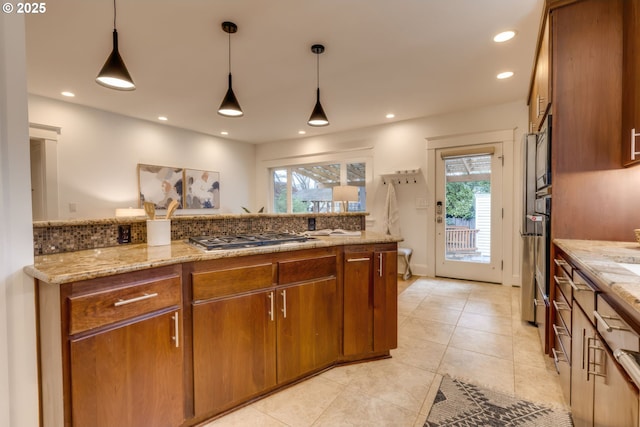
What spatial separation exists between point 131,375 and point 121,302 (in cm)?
33

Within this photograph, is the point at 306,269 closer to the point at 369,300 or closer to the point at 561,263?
the point at 369,300

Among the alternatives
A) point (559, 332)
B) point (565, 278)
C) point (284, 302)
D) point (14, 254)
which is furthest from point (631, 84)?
point (14, 254)

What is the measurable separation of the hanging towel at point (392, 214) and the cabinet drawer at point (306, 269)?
296cm

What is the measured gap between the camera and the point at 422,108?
4.22m

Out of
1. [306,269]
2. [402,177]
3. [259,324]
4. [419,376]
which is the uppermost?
[402,177]

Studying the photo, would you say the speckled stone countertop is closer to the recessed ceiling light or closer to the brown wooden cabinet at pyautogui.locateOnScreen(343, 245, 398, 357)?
the brown wooden cabinet at pyautogui.locateOnScreen(343, 245, 398, 357)

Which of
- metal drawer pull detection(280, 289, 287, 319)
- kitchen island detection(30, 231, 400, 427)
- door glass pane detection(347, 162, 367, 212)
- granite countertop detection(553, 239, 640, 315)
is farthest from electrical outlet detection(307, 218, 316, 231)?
door glass pane detection(347, 162, 367, 212)

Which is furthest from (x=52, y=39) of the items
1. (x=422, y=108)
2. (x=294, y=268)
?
(x=422, y=108)

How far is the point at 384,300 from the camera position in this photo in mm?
2135

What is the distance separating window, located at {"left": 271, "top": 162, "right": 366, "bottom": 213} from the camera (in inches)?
216

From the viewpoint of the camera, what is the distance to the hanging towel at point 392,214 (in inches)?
188

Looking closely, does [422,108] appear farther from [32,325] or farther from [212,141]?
[32,325]

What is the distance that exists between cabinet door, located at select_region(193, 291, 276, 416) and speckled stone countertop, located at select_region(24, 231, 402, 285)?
10.1 inches

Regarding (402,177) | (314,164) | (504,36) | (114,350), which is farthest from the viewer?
(314,164)
